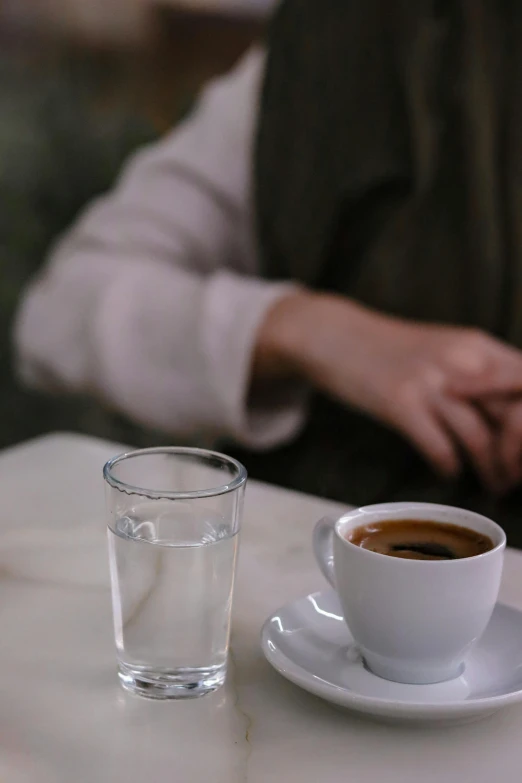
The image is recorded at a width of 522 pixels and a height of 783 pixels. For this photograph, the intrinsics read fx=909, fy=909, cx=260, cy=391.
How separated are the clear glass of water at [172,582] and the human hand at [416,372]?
0.45 metres

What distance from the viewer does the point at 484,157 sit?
897 millimetres

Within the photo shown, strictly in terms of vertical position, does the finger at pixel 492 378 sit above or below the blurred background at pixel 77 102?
below

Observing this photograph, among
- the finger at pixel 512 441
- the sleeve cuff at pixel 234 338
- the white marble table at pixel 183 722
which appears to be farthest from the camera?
the sleeve cuff at pixel 234 338

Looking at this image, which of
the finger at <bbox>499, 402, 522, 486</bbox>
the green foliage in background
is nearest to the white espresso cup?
the finger at <bbox>499, 402, 522, 486</bbox>

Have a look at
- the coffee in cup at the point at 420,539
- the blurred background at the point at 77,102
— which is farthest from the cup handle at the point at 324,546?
the blurred background at the point at 77,102

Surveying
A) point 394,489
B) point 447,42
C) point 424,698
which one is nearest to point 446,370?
point 394,489

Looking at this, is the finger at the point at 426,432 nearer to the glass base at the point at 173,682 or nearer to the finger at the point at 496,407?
Result: the finger at the point at 496,407

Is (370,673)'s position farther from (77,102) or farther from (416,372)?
(77,102)

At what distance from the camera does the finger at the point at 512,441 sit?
0.79 metres

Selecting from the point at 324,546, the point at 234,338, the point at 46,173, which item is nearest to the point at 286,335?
the point at 234,338

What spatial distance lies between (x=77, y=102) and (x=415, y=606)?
2.73 ft

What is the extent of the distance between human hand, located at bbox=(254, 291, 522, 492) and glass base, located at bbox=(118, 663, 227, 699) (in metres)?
0.48

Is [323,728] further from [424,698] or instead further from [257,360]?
[257,360]

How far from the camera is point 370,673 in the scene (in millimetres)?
370
